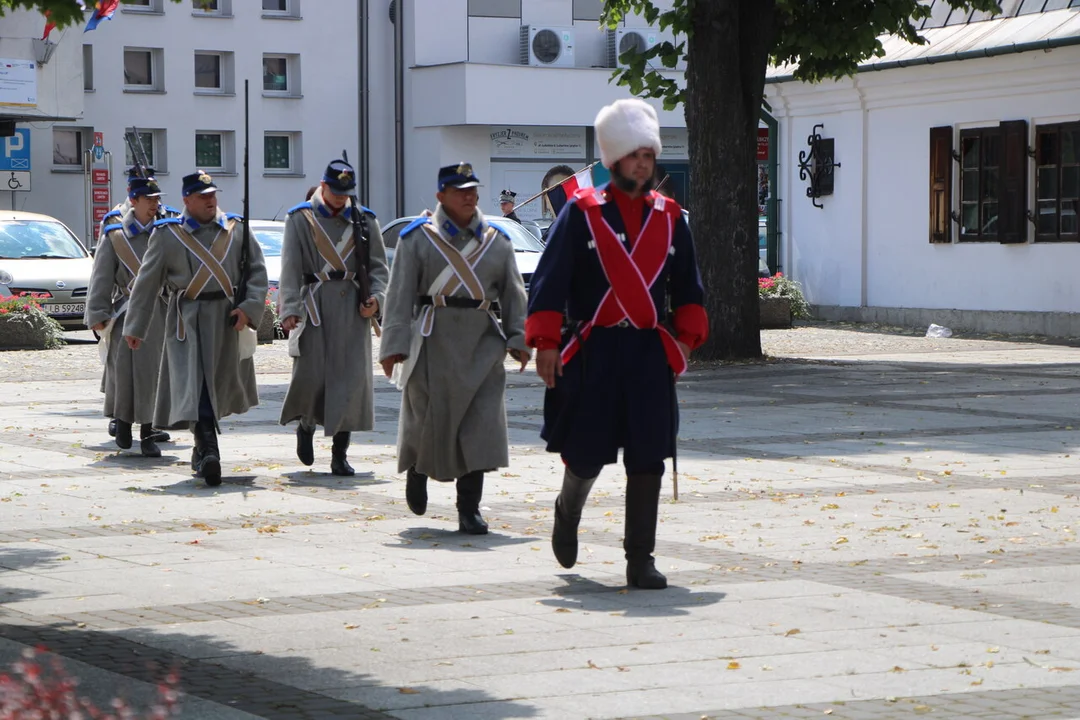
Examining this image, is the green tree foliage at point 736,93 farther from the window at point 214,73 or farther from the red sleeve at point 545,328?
the window at point 214,73

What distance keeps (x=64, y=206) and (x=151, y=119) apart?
3455mm

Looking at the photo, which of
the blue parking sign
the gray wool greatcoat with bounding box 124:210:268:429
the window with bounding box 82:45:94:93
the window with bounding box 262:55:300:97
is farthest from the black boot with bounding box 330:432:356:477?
the window with bounding box 262:55:300:97

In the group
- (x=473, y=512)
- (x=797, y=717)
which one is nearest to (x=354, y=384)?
(x=473, y=512)

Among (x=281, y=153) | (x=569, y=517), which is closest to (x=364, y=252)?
(x=569, y=517)

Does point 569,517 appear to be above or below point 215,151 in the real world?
below

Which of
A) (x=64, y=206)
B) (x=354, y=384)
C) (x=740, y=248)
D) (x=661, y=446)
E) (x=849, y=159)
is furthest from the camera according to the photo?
(x=64, y=206)

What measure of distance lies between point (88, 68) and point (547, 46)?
12385 millimetres

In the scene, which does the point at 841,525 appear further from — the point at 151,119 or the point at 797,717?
the point at 151,119

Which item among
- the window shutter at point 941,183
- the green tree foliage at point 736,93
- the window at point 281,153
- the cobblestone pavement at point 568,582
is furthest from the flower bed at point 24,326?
the window at point 281,153

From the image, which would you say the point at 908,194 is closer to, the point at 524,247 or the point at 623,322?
the point at 524,247

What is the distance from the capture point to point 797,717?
18.2 feet

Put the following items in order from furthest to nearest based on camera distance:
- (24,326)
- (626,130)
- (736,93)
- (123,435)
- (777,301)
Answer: (777,301) → (24,326) → (736,93) → (123,435) → (626,130)

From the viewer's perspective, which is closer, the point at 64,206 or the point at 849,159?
the point at 849,159

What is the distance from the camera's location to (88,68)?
49.1m
